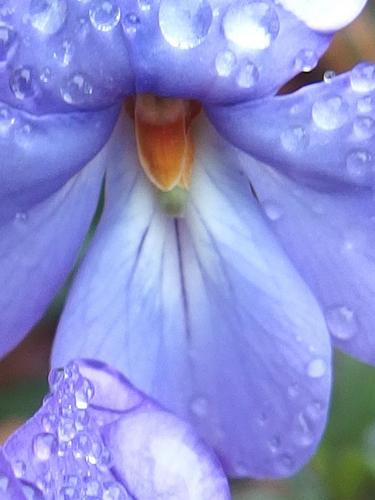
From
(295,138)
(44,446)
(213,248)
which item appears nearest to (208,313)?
(213,248)

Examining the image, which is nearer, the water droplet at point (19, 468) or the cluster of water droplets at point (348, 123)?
the water droplet at point (19, 468)

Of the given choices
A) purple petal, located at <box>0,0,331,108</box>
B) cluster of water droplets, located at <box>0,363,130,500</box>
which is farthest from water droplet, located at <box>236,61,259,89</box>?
cluster of water droplets, located at <box>0,363,130,500</box>

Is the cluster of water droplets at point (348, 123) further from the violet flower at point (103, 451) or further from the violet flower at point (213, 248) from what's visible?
the violet flower at point (103, 451)

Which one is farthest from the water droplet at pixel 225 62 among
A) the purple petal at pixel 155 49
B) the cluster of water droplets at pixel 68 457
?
the cluster of water droplets at pixel 68 457

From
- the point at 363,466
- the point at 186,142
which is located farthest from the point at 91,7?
the point at 363,466

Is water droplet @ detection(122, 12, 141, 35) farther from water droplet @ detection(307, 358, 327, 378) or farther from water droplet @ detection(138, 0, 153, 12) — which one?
water droplet @ detection(307, 358, 327, 378)

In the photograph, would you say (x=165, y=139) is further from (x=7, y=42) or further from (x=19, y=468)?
(x=19, y=468)
